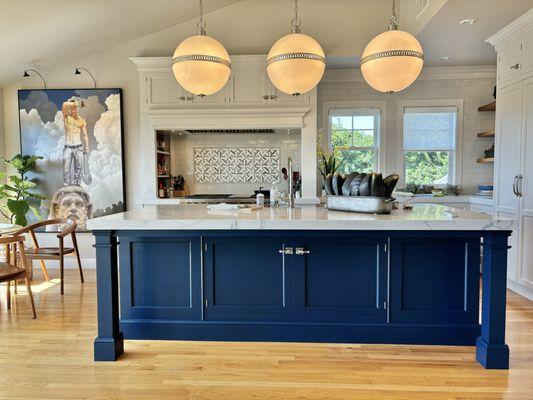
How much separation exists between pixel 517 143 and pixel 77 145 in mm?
5443

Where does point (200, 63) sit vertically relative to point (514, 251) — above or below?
above

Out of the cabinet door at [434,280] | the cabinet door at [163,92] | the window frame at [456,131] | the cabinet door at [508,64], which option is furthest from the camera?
the window frame at [456,131]

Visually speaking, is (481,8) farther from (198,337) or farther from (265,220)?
(198,337)

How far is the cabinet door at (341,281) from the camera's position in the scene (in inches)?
105

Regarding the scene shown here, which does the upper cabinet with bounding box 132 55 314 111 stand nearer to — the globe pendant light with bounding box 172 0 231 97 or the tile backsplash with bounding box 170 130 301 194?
the tile backsplash with bounding box 170 130 301 194

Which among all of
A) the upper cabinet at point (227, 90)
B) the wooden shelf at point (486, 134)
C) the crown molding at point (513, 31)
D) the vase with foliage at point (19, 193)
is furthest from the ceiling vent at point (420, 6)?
the vase with foliage at point (19, 193)

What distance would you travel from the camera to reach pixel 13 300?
392 cm

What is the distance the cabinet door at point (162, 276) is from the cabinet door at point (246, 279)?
10 cm

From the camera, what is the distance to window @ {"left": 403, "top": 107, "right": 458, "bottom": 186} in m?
5.86

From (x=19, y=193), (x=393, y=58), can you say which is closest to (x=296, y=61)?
(x=393, y=58)

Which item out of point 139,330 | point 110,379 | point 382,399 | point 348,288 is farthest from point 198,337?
point 382,399

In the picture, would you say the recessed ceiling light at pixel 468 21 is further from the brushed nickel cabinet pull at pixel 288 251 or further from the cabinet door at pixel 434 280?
the brushed nickel cabinet pull at pixel 288 251

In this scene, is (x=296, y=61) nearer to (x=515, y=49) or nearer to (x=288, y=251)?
(x=288, y=251)

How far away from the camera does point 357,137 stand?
5957 mm
